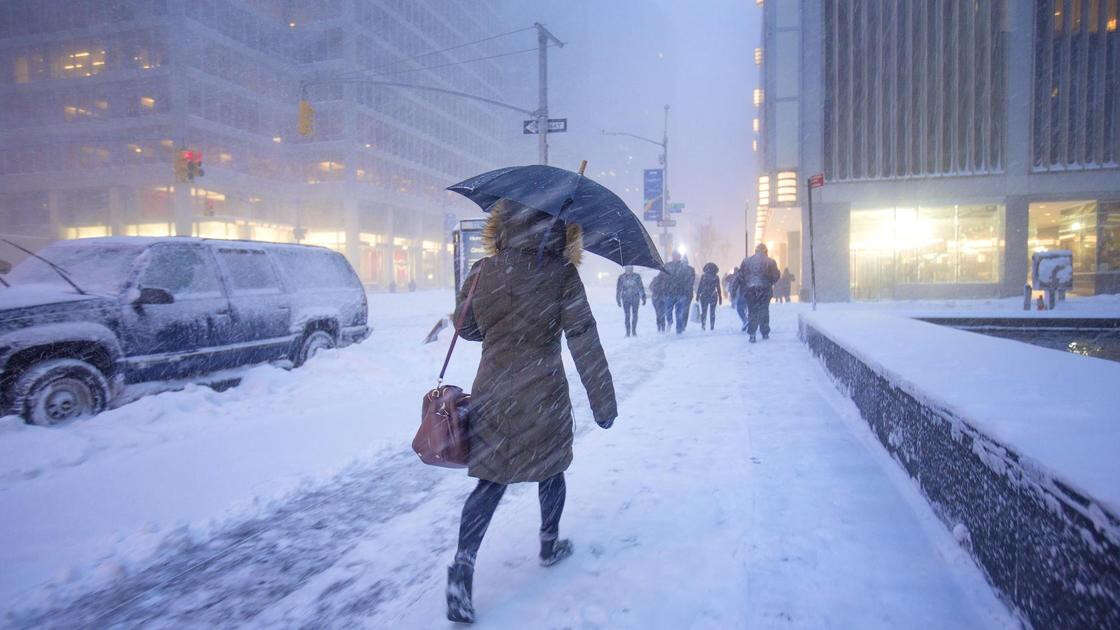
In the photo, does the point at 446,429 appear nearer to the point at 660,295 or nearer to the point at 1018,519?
the point at 1018,519

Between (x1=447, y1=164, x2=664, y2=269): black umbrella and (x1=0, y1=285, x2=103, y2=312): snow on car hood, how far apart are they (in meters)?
4.85

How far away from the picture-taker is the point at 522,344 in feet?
8.74

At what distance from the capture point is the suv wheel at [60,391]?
5191 mm

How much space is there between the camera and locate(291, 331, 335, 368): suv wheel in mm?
8586

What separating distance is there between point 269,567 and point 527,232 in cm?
231

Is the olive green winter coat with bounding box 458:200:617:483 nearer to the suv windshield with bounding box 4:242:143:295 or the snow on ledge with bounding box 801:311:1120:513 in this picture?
the snow on ledge with bounding box 801:311:1120:513

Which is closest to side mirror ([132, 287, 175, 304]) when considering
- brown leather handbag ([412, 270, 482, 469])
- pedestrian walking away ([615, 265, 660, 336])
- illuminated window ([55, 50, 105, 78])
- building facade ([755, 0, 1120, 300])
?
brown leather handbag ([412, 270, 482, 469])

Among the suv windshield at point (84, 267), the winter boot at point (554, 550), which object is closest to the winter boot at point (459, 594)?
the winter boot at point (554, 550)

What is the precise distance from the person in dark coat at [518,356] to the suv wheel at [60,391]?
16.2 ft

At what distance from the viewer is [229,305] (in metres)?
7.41

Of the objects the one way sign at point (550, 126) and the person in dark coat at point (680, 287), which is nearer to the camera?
the person in dark coat at point (680, 287)

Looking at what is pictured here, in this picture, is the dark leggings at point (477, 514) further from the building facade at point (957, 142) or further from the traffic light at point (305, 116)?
the building facade at point (957, 142)

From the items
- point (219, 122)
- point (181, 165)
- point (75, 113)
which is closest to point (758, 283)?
point (181, 165)

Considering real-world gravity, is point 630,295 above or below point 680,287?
below
